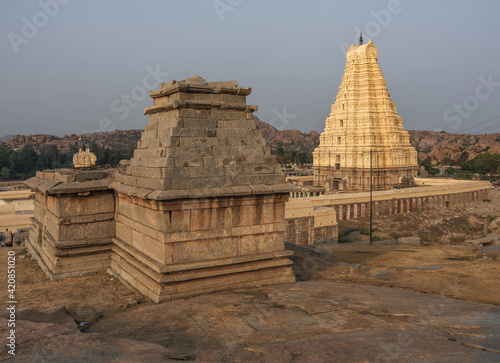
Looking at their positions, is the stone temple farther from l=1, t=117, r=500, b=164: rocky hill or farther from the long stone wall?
l=1, t=117, r=500, b=164: rocky hill

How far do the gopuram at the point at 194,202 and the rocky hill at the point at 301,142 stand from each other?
261ft

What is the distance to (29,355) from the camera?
3.32 m

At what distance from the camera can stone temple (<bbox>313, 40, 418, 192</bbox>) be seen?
126 ft

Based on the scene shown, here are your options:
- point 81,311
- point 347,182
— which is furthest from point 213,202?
point 347,182

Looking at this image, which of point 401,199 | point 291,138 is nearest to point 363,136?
point 401,199

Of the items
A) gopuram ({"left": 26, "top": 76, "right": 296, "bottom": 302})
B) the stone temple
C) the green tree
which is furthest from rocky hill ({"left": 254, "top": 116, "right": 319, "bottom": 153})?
gopuram ({"left": 26, "top": 76, "right": 296, "bottom": 302})

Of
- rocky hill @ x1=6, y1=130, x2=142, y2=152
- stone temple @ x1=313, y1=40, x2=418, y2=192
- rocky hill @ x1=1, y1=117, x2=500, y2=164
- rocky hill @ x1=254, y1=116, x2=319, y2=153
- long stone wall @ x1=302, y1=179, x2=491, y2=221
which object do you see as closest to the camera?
long stone wall @ x1=302, y1=179, x2=491, y2=221

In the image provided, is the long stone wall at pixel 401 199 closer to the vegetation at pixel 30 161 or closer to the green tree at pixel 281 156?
the green tree at pixel 281 156

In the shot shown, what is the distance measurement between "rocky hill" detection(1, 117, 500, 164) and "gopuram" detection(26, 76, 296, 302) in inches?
3131

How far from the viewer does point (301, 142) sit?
140 metres

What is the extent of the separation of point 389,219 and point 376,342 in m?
24.9

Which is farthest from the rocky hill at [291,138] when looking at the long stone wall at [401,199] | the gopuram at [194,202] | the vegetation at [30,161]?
the gopuram at [194,202]

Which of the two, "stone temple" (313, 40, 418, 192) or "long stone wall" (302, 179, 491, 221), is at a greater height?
"stone temple" (313, 40, 418, 192)

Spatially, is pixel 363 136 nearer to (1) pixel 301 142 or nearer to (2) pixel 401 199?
(2) pixel 401 199
